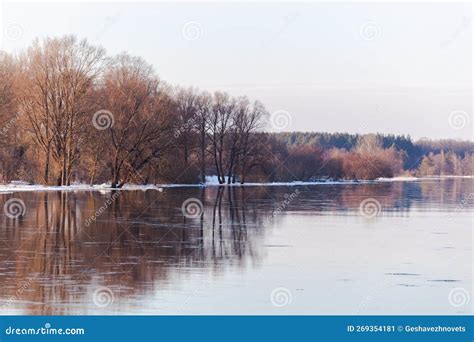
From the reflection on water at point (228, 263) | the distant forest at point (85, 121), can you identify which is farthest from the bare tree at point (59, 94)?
the reflection on water at point (228, 263)

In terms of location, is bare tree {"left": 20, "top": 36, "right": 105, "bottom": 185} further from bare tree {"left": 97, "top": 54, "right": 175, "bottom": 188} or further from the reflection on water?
the reflection on water

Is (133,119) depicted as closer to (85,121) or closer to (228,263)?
(85,121)

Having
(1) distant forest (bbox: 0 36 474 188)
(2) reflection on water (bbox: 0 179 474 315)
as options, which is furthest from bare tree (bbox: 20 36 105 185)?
(2) reflection on water (bbox: 0 179 474 315)

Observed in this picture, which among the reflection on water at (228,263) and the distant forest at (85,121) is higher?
the distant forest at (85,121)

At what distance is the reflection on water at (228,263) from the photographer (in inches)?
453

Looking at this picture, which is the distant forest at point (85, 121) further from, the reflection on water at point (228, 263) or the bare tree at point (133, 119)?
the reflection on water at point (228, 263)

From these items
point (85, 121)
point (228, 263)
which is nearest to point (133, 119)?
point (85, 121)

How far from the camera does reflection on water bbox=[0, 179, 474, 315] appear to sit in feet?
37.8

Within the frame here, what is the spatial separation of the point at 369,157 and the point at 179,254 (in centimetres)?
9906

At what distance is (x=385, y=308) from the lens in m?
11.5

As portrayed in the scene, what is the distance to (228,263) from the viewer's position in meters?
15.7
